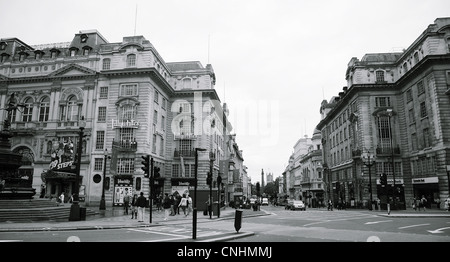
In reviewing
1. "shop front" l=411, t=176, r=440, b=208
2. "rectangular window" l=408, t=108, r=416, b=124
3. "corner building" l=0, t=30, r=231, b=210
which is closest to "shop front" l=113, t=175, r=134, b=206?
"corner building" l=0, t=30, r=231, b=210

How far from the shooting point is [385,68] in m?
49.1

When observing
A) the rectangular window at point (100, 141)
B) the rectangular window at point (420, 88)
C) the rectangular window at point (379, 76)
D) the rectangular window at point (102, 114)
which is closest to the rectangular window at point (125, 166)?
Answer: the rectangular window at point (100, 141)

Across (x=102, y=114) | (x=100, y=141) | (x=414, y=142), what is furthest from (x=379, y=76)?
(x=100, y=141)

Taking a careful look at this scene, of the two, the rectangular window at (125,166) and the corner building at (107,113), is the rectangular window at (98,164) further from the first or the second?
the rectangular window at (125,166)

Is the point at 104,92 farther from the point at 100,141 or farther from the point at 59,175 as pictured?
the point at 59,175

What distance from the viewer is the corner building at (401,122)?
3762 centimetres

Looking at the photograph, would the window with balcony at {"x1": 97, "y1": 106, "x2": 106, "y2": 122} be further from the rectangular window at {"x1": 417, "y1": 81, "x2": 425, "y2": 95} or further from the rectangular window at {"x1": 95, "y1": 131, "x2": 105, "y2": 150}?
the rectangular window at {"x1": 417, "y1": 81, "x2": 425, "y2": 95}

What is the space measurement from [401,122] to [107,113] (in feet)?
135

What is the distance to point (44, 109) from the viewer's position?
46.6m

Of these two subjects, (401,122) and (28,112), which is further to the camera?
(28,112)

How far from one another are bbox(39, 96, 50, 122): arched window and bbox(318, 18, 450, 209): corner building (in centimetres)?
4457

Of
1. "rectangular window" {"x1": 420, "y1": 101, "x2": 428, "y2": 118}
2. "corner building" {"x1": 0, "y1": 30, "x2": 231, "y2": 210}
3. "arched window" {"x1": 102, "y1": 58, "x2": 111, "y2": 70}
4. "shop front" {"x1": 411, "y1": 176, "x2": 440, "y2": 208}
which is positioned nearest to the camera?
"shop front" {"x1": 411, "y1": 176, "x2": 440, "y2": 208}

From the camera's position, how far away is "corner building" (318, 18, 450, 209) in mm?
37625
